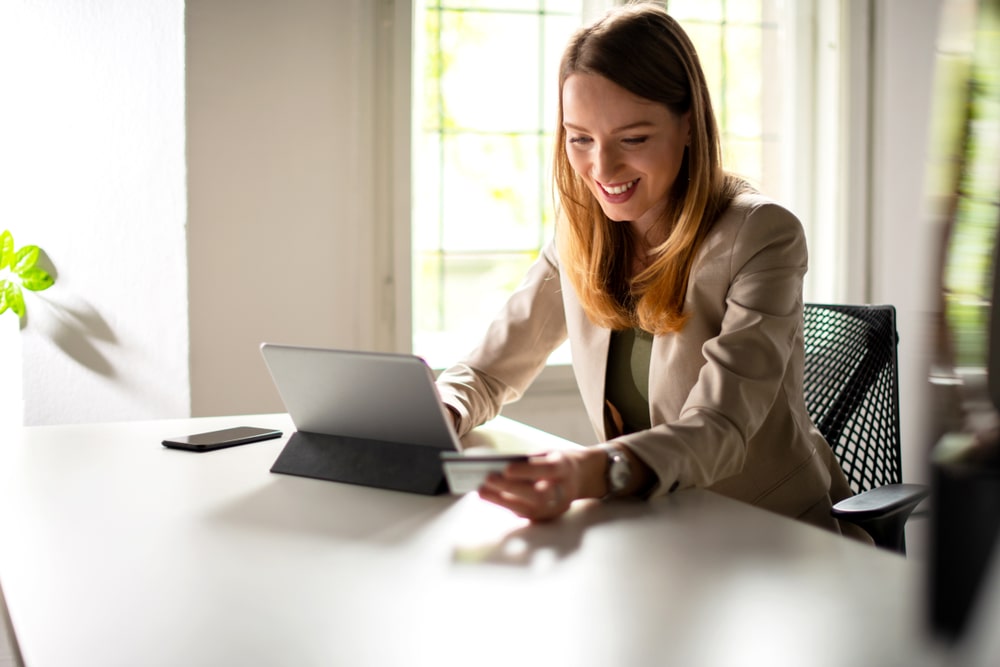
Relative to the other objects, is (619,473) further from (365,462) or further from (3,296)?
(3,296)

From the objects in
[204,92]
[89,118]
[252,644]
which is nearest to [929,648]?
[252,644]

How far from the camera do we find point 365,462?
1214mm

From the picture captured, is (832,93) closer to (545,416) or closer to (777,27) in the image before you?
(777,27)

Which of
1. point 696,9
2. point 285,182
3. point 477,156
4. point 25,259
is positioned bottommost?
point 25,259

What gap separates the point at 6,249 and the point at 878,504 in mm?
2052

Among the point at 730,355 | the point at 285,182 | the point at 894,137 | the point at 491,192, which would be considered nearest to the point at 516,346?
the point at 730,355

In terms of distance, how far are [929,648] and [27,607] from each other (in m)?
0.74

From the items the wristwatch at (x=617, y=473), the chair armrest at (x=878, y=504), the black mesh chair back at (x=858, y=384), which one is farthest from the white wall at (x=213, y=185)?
the wristwatch at (x=617, y=473)

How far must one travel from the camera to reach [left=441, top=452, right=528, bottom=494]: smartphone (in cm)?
95

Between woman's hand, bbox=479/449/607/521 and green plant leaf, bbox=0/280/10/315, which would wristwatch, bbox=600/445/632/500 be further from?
green plant leaf, bbox=0/280/10/315

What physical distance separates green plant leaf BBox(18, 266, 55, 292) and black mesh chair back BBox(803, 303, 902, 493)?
1837 mm

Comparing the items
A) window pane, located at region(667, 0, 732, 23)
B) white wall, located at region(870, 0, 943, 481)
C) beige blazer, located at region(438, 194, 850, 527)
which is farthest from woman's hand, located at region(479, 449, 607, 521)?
window pane, located at region(667, 0, 732, 23)

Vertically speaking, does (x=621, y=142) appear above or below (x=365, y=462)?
above

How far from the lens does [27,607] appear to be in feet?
2.48
